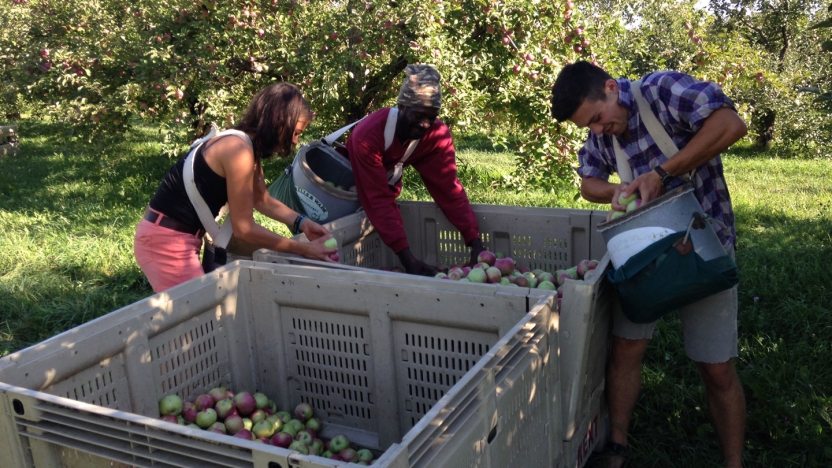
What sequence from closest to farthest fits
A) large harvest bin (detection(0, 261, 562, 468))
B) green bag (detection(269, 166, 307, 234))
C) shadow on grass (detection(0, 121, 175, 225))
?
large harvest bin (detection(0, 261, 562, 468)), green bag (detection(269, 166, 307, 234)), shadow on grass (detection(0, 121, 175, 225))

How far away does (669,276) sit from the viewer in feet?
7.27

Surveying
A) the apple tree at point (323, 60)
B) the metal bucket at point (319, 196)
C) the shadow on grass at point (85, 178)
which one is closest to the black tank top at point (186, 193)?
the metal bucket at point (319, 196)

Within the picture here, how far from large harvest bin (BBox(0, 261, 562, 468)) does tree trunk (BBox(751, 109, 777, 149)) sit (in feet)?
38.9

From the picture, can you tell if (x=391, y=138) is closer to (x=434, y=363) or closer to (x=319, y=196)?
(x=319, y=196)

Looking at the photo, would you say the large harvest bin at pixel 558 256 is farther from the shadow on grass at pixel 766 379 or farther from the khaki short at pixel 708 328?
the shadow on grass at pixel 766 379

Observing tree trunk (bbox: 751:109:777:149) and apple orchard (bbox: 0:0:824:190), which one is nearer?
apple orchard (bbox: 0:0:824:190)

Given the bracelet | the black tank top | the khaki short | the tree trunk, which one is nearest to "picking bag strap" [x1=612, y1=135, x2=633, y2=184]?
the khaki short

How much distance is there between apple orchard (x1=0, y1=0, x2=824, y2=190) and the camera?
5934mm

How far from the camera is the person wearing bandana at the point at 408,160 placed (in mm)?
3234

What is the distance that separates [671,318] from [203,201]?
2841 millimetres

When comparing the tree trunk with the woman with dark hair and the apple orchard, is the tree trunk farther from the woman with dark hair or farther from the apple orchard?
the woman with dark hair

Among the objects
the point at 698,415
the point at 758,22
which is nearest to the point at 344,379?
the point at 698,415

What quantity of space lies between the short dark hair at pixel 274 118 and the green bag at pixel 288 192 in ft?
2.57

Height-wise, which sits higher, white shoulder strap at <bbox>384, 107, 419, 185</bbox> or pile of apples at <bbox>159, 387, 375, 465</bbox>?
white shoulder strap at <bbox>384, 107, 419, 185</bbox>
